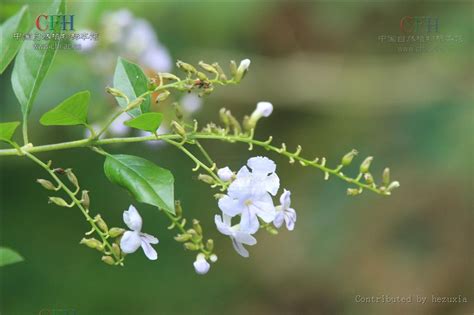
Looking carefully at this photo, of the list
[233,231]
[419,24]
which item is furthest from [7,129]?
[419,24]

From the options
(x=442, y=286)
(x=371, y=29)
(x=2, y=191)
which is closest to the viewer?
(x=2, y=191)

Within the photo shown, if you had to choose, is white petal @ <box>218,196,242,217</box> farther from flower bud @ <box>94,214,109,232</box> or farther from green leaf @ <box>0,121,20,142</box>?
green leaf @ <box>0,121,20,142</box>

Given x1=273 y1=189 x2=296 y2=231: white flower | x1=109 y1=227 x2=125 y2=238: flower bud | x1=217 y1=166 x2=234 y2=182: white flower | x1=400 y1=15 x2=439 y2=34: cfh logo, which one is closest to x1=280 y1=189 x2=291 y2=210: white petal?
x1=273 y1=189 x2=296 y2=231: white flower

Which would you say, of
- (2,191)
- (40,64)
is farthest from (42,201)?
(40,64)

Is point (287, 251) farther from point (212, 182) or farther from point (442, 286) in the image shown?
point (212, 182)

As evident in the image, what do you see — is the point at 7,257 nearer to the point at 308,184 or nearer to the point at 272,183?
the point at 272,183

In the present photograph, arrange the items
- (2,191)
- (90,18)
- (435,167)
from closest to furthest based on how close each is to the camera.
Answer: (90,18) → (2,191) → (435,167)
